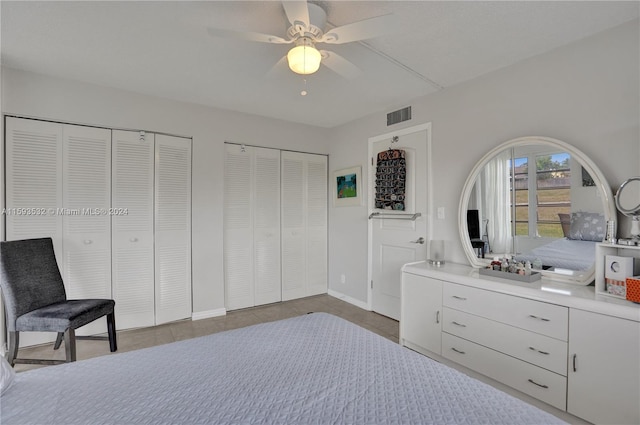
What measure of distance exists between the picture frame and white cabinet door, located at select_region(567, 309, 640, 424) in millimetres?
2585

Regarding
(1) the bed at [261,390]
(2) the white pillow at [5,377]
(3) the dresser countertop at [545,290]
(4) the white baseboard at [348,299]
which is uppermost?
(3) the dresser countertop at [545,290]

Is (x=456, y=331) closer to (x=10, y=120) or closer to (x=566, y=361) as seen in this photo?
(x=566, y=361)

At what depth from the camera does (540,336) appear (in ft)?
6.23

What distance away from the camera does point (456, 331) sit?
2.35 metres

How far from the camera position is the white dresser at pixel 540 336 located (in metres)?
1.61

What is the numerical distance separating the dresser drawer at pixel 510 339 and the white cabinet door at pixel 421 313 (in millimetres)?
102

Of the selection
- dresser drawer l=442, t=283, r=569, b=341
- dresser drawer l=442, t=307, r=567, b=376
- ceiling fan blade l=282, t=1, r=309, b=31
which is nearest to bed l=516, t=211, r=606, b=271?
dresser drawer l=442, t=283, r=569, b=341

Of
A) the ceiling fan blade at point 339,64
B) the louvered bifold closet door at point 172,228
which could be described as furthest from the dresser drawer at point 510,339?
the louvered bifold closet door at point 172,228

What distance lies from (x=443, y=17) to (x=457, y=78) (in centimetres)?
99

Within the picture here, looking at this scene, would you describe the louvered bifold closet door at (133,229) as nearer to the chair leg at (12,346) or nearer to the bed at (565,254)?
the chair leg at (12,346)

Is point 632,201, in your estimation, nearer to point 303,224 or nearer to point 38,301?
point 303,224

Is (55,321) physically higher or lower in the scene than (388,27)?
lower

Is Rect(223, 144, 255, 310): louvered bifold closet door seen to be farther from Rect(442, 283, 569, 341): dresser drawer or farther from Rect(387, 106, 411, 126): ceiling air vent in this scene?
Rect(442, 283, 569, 341): dresser drawer

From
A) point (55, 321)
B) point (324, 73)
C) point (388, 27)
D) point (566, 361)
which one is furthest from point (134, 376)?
point (324, 73)
